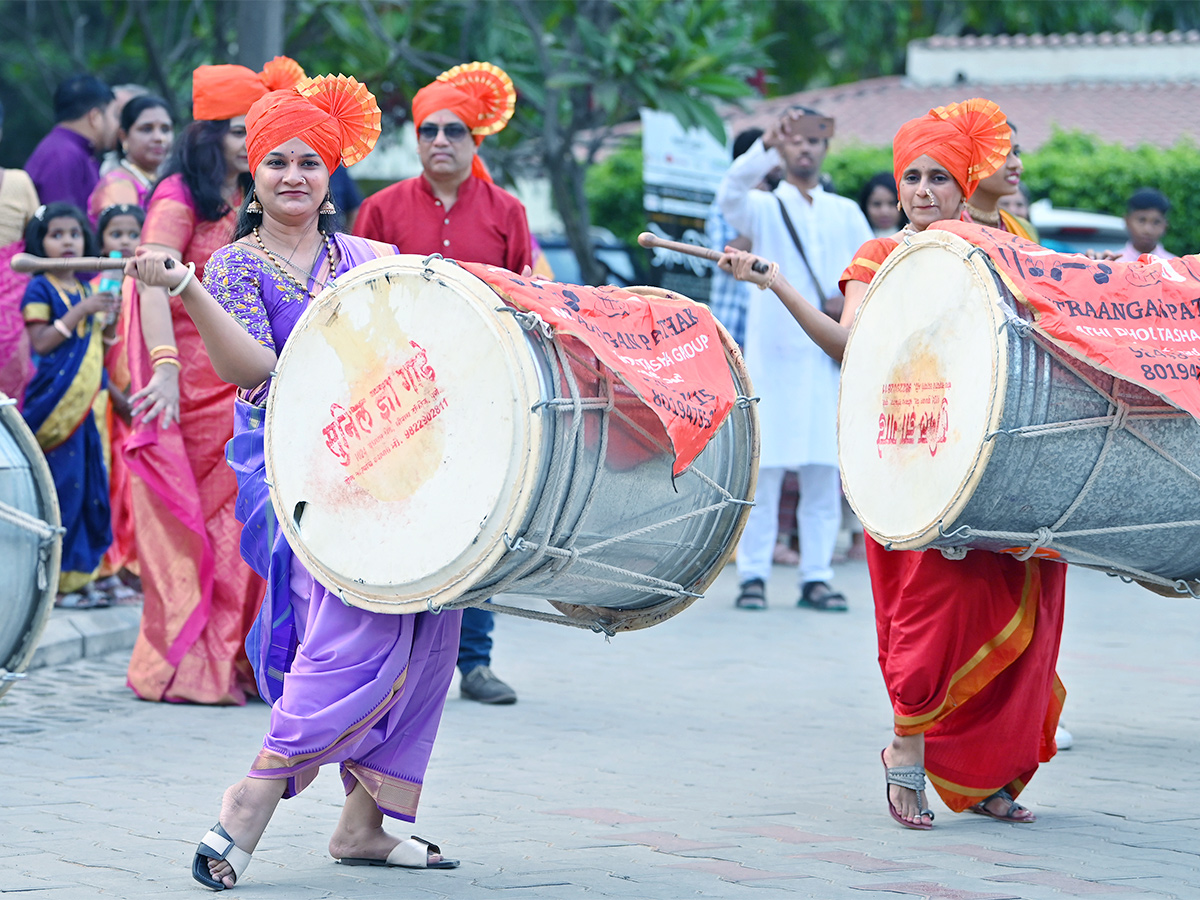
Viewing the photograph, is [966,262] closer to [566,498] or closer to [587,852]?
[566,498]

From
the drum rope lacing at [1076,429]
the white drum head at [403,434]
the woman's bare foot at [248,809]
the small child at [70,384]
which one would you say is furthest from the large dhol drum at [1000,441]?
the small child at [70,384]

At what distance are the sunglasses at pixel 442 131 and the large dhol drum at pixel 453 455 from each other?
8.77 feet

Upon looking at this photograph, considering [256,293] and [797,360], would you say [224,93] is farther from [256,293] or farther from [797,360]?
[797,360]

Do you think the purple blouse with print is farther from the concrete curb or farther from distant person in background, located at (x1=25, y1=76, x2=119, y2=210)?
distant person in background, located at (x1=25, y1=76, x2=119, y2=210)

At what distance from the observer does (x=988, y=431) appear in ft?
12.8

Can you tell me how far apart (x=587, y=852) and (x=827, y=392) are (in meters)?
5.13

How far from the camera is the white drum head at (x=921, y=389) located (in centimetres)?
397

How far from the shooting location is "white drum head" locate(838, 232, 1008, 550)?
397 cm

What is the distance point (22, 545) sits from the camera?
410 centimetres

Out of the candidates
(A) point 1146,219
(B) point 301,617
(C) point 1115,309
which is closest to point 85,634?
(B) point 301,617

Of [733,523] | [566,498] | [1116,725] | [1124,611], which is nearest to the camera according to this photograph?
[566,498]

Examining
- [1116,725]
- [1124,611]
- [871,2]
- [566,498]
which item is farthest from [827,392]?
[871,2]

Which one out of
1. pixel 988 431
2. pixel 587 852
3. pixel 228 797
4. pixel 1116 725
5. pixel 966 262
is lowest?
pixel 1116 725

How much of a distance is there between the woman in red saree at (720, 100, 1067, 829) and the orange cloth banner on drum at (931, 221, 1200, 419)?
588 mm
